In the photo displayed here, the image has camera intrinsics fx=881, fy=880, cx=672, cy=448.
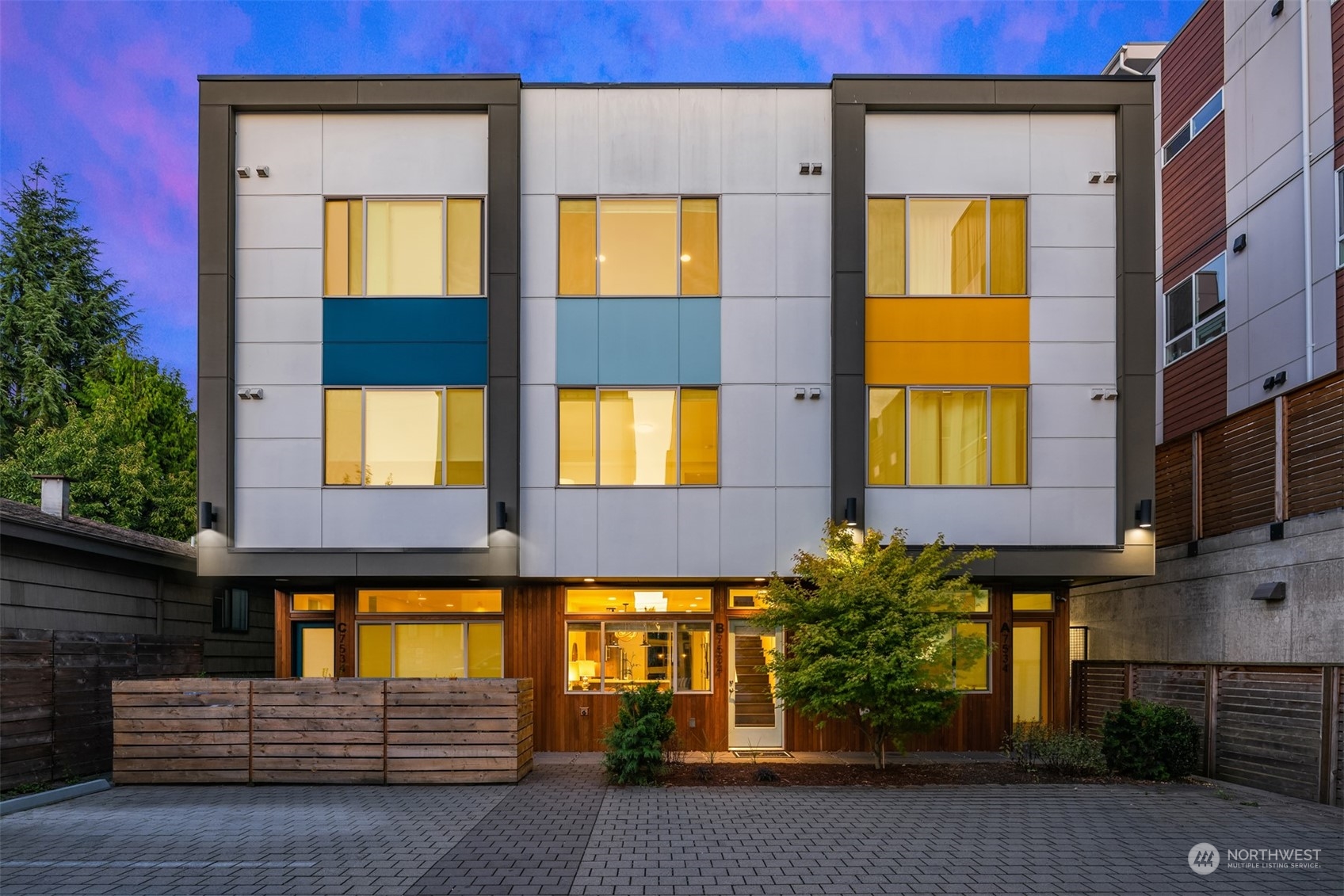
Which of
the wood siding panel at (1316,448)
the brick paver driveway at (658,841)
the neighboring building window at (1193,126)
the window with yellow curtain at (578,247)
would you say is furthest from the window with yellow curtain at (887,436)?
the neighboring building window at (1193,126)

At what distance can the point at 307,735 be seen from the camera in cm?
1141

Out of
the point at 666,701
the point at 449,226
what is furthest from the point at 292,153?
the point at 666,701

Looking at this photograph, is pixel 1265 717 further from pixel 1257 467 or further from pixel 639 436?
pixel 639 436

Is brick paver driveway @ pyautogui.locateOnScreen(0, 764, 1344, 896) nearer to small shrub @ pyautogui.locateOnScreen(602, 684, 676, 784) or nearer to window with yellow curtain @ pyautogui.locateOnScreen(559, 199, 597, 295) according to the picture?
small shrub @ pyautogui.locateOnScreen(602, 684, 676, 784)

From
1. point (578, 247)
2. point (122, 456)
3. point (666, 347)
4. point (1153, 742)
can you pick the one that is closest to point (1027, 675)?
point (1153, 742)

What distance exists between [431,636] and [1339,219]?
16.9 m

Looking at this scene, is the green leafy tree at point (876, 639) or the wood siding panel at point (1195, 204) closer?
the green leafy tree at point (876, 639)

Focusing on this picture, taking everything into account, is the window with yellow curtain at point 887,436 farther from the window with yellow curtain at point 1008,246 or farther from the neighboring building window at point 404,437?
the neighboring building window at point 404,437

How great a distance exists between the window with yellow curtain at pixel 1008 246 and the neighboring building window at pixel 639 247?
4.46m

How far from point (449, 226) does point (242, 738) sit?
8076 millimetres

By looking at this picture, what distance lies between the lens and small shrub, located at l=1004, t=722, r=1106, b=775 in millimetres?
11914

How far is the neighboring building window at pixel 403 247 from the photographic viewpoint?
1409cm

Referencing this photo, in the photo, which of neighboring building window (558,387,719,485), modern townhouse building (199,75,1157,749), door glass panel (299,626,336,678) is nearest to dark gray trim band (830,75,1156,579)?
modern townhouse building (199,75,1157,749)

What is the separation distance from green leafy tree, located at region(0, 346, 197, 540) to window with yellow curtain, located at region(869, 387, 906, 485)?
18.8 meters
